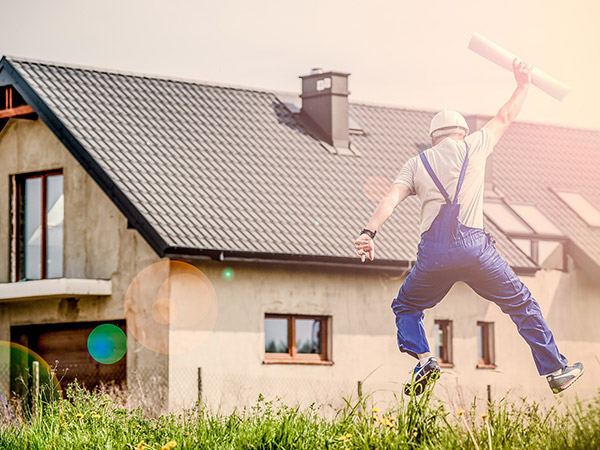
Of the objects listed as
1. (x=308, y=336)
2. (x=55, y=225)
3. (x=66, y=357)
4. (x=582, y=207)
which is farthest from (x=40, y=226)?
(x=582, y=207)

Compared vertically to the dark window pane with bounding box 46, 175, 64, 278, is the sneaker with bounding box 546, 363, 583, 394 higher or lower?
lower

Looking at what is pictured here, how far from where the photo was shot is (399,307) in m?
10.5

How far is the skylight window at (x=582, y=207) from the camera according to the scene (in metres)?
25.5

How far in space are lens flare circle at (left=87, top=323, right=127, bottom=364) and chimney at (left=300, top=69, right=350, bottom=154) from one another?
20.3 ft

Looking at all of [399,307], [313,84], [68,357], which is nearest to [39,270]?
[68,357]

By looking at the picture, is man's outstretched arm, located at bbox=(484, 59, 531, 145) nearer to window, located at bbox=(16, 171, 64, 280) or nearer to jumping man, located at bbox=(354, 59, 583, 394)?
jumping man, located at bbox=(354, 59, 583, 394)

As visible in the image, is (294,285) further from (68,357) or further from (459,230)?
(459,230)

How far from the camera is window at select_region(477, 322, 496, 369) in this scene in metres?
22.7

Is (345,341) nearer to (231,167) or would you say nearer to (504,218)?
(231,167)

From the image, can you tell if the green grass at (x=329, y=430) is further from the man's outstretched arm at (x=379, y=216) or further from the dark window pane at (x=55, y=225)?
the dark window pane at (x=55, y=225)

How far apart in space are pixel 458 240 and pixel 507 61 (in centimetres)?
157

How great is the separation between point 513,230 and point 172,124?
21.6 ft

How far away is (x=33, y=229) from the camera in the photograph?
2162 centimetres

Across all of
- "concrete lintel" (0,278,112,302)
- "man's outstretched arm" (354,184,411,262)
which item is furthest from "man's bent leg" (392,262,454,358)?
"concrete lintel" (0,278,112,302)
